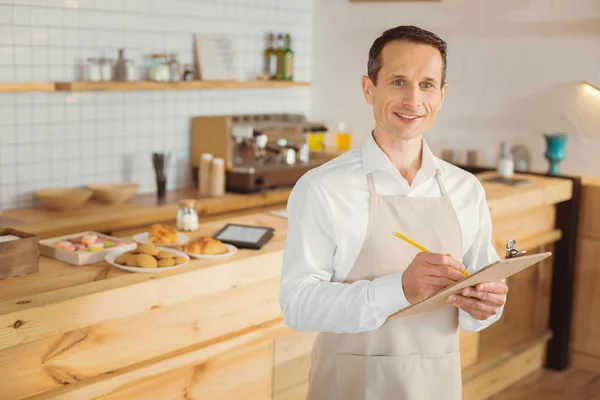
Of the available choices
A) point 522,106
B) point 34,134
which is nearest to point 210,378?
point 34,134

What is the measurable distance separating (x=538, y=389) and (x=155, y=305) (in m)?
2.77

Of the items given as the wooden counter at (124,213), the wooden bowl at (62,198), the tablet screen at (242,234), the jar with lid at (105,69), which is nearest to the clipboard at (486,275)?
the tablet screen at (242,234)

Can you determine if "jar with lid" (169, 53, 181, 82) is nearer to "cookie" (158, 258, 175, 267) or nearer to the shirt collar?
"cookie" (158, 258, 175, 267)

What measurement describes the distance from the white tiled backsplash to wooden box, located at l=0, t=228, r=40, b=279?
1.96 m

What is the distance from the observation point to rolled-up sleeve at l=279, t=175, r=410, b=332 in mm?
1754

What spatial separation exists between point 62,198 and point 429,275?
3033mm

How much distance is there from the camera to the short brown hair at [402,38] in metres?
1.86

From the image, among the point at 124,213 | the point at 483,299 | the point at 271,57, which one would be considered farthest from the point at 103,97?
the point at 483,299

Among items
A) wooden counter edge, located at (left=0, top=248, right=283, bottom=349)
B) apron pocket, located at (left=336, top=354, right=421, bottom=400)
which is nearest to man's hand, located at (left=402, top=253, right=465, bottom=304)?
apron pocket, located at (left=336, top=354, right=421, bottom=400)

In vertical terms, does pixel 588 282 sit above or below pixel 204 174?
below

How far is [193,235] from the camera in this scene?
10.3ft

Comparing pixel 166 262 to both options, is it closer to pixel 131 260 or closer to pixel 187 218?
pixel 131 260

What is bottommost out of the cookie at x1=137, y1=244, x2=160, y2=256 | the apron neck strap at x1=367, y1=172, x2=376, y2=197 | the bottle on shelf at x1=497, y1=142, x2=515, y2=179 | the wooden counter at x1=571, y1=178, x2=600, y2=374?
the wooden counter at x1=571, y1=178, x2=600, y2=374

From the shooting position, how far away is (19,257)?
250 centimetres
